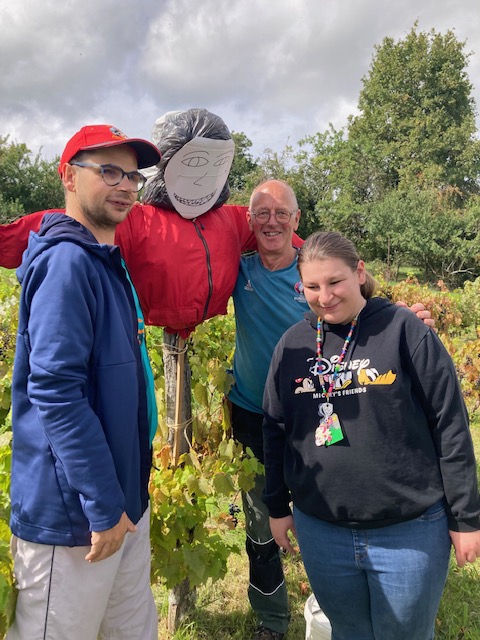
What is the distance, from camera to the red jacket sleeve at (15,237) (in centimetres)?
181

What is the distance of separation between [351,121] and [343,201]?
30.2 ft

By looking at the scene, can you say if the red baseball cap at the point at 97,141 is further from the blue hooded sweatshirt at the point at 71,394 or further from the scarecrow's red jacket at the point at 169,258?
the scarecrow's red jacket at the point at 169,258

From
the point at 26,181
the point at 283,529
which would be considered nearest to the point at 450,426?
the point at 283,529

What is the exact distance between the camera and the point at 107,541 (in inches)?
53.1

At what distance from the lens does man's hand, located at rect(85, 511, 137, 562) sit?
1335 mm

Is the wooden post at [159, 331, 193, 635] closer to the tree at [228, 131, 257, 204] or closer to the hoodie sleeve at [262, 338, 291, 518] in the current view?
the hoodie sleeve at [262, 338, 291, 518]

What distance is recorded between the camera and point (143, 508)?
1629mm

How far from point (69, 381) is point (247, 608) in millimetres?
2025

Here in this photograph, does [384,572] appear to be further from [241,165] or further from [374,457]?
[241,165]

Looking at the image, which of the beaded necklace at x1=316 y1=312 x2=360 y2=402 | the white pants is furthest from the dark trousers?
the white pants

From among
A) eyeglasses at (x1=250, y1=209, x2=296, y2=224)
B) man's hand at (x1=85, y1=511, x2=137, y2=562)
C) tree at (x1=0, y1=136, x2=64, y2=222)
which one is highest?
tree at (x1=0, y1=136, x2=64, y2=222)

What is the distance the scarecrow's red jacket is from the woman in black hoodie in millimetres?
466

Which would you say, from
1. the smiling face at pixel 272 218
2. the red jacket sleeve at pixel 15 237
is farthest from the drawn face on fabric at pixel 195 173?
the red jacket sleeve at pixel 15 237

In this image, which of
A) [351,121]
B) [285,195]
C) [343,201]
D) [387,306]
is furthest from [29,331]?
[351,121]
